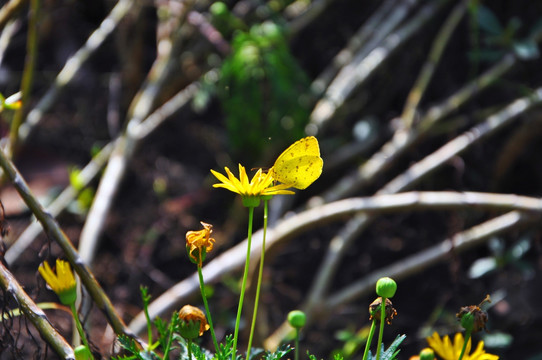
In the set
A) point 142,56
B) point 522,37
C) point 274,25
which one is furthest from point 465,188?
point 142,56

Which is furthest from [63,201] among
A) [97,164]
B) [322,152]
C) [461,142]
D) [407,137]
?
[461,142]

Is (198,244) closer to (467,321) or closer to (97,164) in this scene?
(467,321)

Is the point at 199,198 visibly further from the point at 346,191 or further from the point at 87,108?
the point at 87,108

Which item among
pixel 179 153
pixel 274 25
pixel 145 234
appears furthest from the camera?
pixel 179 153

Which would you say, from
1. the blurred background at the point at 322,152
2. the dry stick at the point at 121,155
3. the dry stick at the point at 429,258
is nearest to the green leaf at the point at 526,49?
the blurred background at the point at 322,152

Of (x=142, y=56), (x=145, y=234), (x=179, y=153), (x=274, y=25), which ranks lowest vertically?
(x=145, y=234)

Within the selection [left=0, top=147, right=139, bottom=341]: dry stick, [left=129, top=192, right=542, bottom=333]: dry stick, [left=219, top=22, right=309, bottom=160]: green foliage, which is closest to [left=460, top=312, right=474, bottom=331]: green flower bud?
[left=0, top=147, right=139, bottom=341]: dry stick
